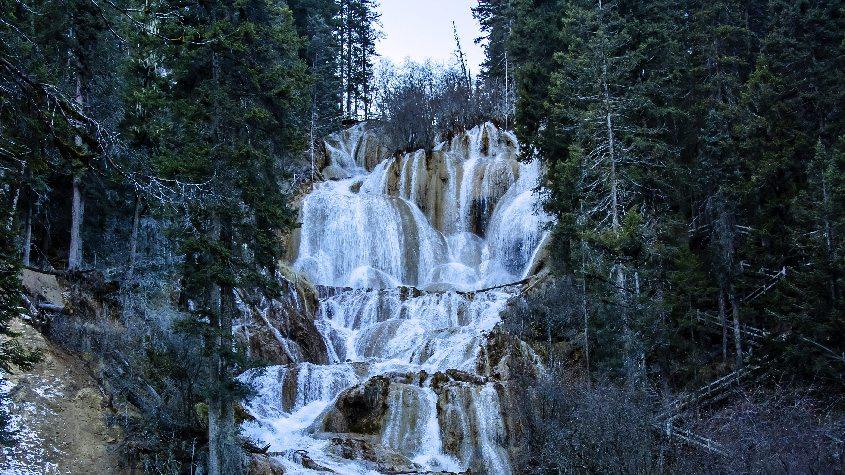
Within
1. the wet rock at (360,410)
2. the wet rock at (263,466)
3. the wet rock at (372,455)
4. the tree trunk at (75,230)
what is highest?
the tree trunk at (75,230)

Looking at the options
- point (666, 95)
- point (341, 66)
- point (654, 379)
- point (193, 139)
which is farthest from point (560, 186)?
point (341, 66)

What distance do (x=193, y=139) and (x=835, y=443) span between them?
14.2 m

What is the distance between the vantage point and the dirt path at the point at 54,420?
36.3ft

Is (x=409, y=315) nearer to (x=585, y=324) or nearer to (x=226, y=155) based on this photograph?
(x=585, y=324)

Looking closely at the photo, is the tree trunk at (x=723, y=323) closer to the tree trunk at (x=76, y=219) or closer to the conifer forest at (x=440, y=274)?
the conifer forest at (x=440, y=274)

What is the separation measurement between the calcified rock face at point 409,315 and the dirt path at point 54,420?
3295mm

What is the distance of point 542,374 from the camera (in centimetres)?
1839

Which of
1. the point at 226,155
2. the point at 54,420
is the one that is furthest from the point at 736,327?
the point at 54,420

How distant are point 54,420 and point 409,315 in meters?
14.6

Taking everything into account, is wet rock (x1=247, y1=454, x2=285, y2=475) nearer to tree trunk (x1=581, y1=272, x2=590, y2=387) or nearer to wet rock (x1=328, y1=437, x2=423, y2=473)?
wet rock (x1=328, y1=437, x2=423, y2=473)

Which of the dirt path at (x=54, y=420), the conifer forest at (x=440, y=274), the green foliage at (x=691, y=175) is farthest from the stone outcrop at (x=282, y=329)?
the green foliage at (x=691, y=175)

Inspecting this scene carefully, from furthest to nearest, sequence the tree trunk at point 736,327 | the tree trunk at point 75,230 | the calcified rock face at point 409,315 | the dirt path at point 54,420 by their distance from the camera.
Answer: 1. the tree trunk at point 736,327
2. the tree trunk at point 75,230
3. the calcified rock face at point 409,315
4. the dirt path at point 54,420

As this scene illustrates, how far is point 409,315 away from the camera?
25.1 metres

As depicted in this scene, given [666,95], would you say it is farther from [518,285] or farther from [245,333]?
[245,333]
